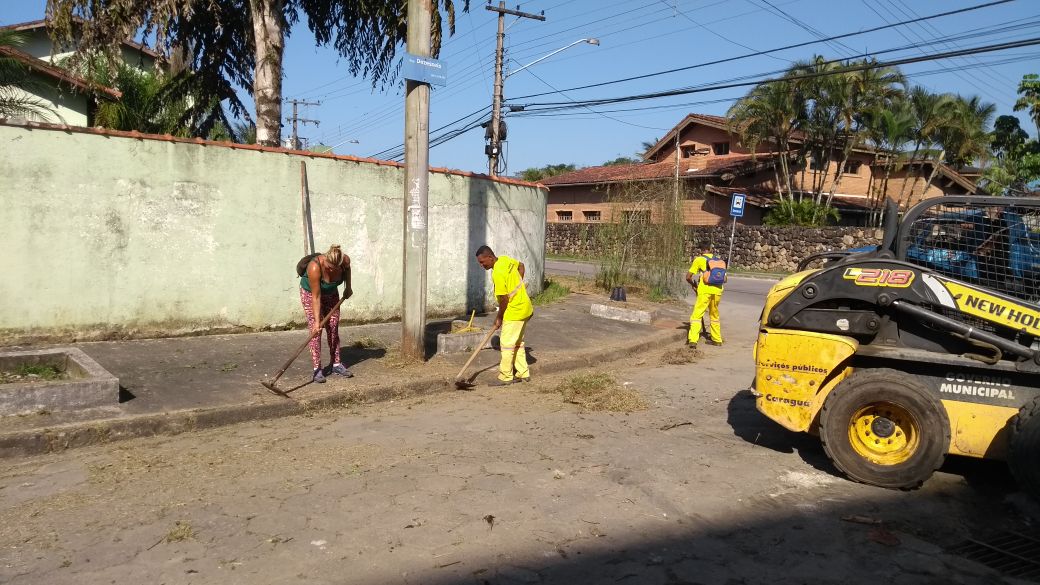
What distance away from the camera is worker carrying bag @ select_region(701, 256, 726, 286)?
10930 millimetres

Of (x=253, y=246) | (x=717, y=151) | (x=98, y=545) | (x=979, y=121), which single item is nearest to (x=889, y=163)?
(x=979, y=121)

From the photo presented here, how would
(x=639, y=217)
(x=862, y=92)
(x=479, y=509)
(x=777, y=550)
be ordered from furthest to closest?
(x=862, y=92) → (x=639, y=217) → (x=479, y=509) → (x=777, y=550)

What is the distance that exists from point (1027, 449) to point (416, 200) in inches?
250

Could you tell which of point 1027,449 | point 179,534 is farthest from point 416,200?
point 1027,449

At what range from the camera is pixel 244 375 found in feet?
25.8

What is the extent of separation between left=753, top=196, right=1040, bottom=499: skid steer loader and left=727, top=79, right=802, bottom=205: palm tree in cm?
2552

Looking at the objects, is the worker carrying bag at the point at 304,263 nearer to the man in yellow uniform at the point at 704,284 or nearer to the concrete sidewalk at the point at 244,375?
the concrete sidewalk at the point at 244,375

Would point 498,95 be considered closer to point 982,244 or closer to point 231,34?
point 231,34

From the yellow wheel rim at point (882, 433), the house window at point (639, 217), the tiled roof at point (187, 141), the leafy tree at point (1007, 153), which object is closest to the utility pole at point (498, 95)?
the house window at point (639, 217)

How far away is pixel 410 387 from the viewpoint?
7.96 m

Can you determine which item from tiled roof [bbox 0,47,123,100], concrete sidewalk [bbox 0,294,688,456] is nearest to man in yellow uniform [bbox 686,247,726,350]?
concrete sidewalk [bbox 0,294,688,456]

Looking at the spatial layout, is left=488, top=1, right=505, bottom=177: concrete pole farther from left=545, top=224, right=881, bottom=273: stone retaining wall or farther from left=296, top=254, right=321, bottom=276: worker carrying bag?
left=296, top=254, right=321, bottom=276: worker carrying bag

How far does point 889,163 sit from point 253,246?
29.4 metres

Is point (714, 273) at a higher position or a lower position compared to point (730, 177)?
lower
